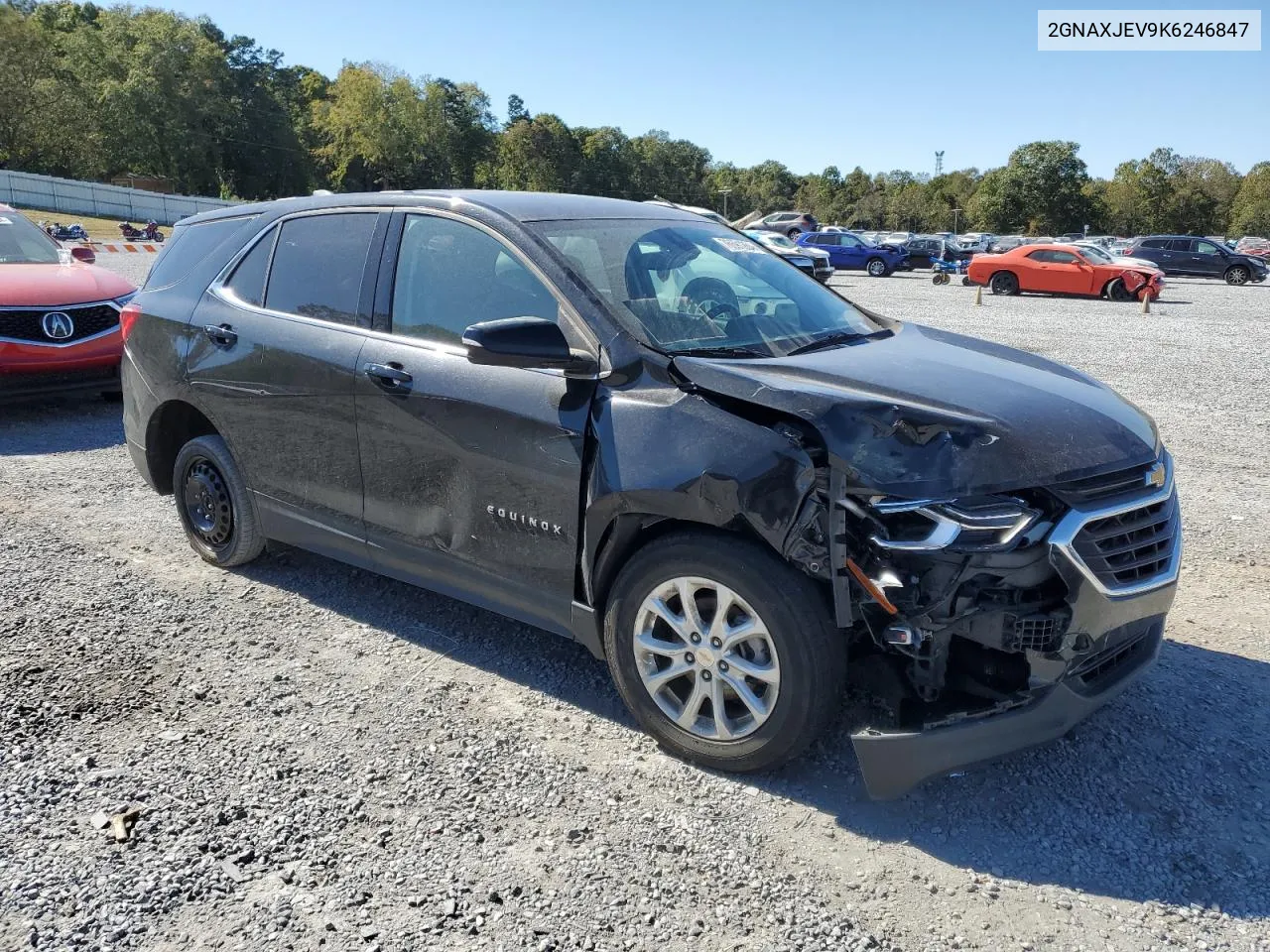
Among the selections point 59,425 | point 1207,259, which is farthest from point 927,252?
point 59,425

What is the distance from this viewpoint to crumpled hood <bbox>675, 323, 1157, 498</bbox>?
2.73m

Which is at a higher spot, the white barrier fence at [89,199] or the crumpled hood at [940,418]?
the white barrier fence at [89,199]

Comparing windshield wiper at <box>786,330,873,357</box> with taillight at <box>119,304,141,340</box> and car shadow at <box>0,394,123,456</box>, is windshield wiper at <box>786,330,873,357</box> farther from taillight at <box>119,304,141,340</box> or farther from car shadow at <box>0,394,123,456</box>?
car shadow at <box>0,394,123,456</box>

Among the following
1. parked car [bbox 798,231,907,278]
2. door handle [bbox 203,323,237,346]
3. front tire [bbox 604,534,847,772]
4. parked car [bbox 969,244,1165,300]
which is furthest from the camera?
parked car [bbox 798,231,907,278]

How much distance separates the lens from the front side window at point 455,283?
11.4 ft

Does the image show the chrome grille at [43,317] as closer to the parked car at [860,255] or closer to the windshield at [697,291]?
the windshield at [697,291]

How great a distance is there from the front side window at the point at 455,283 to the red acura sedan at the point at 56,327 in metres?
5.53

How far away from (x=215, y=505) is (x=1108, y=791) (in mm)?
4108

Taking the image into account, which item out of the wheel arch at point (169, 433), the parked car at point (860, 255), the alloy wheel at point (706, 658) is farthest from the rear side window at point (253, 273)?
the parked car at point (860, 255)

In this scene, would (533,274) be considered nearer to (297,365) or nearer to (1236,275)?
(297,365)

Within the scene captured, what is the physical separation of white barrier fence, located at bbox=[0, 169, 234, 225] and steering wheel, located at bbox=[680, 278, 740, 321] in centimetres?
5472

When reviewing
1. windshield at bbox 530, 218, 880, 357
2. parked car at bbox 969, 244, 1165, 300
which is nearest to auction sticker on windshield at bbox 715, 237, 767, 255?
windshield at bbox 530, 218, 880, 357

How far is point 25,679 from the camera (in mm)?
3764

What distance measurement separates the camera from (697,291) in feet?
12.1
